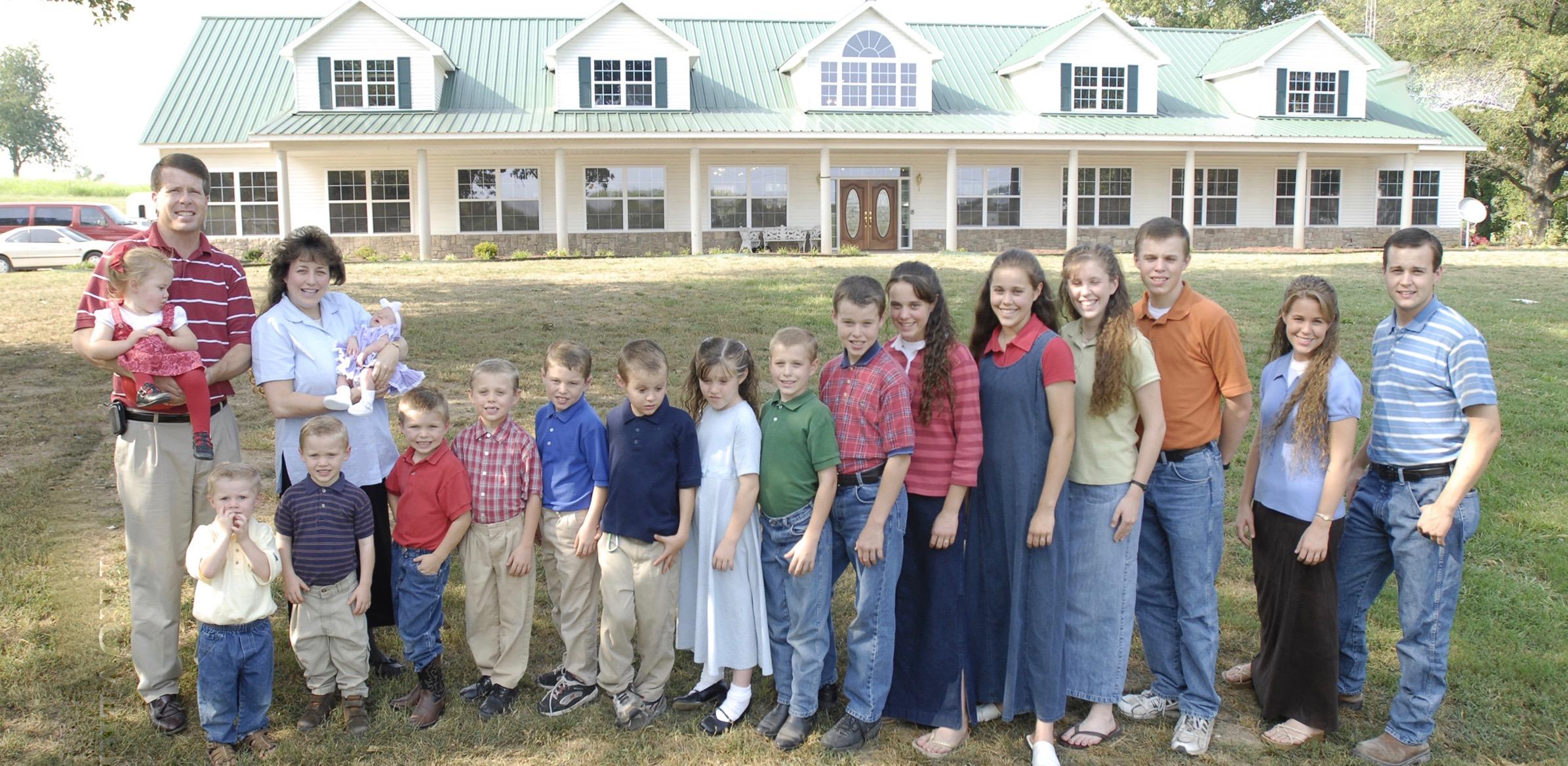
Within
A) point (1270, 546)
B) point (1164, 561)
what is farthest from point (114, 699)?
point (1270, 546)

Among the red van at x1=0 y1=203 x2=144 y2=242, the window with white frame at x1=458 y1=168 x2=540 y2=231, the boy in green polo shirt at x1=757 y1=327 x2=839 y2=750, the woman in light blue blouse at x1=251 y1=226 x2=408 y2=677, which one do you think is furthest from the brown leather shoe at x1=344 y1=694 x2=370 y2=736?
the red van at x1=0 y1=203 x2=144 y2=242

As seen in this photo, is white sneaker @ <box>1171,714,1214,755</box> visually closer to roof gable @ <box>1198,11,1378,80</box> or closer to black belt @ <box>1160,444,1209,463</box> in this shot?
black belt @ <box>1160,444,1209,463</box>

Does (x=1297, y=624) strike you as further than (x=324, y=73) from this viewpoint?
No

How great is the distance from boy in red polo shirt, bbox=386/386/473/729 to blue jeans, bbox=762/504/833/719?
1131 millimetres

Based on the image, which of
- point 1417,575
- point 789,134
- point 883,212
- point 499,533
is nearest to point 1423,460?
point 1417,575

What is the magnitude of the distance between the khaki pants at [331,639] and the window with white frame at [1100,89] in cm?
2244

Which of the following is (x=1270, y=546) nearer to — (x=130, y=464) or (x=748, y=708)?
(x=748, y=708)

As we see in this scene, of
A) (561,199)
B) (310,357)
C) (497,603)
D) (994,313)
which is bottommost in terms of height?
(497,603)

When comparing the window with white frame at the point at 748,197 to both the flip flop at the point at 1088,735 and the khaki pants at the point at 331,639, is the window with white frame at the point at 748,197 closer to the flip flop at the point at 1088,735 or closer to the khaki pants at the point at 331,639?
the khaki pants at the point at 331,639

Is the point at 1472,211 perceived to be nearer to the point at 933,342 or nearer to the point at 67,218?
the point at 933,342

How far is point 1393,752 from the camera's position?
339 cm

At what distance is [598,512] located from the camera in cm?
368

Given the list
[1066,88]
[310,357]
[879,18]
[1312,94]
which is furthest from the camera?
[1312,94]

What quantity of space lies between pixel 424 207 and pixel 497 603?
1836cm
